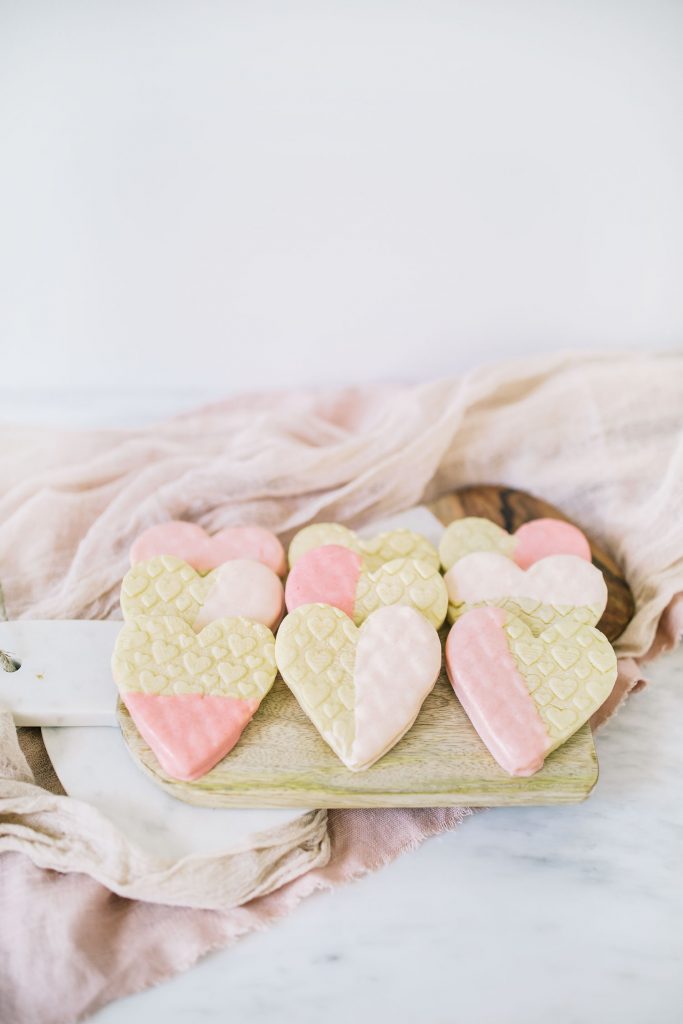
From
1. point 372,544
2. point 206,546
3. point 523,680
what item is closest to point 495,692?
point 523,680

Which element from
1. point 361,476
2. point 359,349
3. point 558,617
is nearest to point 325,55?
point 359,349

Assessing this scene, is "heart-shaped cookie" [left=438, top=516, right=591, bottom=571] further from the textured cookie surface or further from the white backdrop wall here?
the white backdrop wall

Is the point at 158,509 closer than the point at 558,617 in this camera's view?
No

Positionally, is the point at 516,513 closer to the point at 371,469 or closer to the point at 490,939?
the point at 371,469

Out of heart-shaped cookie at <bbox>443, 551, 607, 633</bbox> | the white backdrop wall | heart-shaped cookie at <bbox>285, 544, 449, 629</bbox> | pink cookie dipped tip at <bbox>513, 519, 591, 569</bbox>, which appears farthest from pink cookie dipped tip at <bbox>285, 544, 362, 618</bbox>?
the white backdrop wall

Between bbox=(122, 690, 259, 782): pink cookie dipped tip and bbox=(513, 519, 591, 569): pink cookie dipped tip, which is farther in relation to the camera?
bbox=(513, 519, 591, 569): pink cookie dipped tip

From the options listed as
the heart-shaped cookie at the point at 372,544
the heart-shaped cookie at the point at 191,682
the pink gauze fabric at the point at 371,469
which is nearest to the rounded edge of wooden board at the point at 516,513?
the pink gauze fabric at the point at 371,469

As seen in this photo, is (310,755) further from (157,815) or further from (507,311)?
(507,311)
